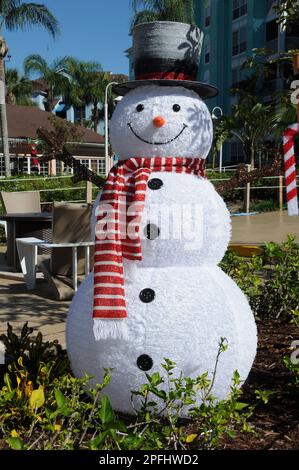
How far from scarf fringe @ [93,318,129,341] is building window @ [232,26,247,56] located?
3627cm

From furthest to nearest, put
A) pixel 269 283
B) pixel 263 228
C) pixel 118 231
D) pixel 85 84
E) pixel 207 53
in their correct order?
pixel 85 84, pixel 207 53, pixel 263 228, pixel 269 283, pixel 118 231

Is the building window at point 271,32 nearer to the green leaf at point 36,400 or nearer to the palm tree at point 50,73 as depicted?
the palm tree at point 50,73

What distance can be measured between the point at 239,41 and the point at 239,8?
2296 mm

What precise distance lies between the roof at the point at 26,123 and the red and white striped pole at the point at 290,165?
31727 mm

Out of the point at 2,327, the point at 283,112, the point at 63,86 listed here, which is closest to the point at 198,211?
A: the point at 283,112

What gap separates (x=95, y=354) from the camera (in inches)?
110

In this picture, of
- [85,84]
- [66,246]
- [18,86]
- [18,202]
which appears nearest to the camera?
[66,246]

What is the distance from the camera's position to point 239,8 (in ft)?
121

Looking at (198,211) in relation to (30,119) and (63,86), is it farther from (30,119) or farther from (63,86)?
(63,86)

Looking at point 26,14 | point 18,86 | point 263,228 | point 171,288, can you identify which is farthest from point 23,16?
point 18,86

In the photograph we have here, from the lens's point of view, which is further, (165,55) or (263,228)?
(263,228)

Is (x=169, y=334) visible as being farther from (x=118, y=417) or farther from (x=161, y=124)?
(x=161, y=124)

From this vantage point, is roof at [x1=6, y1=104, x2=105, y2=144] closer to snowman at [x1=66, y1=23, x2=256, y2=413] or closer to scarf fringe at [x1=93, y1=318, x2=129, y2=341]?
snowman at [x1=66, y1=23, x2=256, y2=413]

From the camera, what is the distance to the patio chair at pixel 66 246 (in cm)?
639
